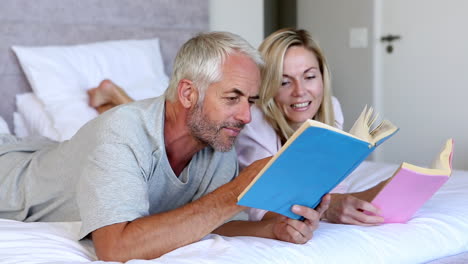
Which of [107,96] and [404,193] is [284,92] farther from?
[107,96]

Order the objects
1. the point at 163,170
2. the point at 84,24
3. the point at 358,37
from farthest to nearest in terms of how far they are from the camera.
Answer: the point at 358,37, the point at 84,24, the point at 163,170

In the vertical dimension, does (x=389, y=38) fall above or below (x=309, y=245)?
above

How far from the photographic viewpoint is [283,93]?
1.98m

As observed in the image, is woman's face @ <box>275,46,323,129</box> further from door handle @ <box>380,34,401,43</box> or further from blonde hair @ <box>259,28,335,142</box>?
door handle @ <box>380,34,401,43</box>

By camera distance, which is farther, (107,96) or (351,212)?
(107,96)

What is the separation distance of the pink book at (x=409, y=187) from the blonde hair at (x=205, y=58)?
0.44 meters

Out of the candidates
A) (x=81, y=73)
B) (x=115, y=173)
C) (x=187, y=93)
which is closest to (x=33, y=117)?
(x=81, y=73)

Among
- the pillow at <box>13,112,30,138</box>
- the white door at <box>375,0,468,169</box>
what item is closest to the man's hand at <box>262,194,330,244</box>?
the pillow at <box>13,112,30,138</box>

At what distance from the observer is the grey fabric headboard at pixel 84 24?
9.32 ft

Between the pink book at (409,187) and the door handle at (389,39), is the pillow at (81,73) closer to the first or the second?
the pink book at (409,187)

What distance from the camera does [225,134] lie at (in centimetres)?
154

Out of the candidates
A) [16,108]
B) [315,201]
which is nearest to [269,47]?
[315,201]

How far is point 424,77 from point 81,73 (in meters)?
2.21

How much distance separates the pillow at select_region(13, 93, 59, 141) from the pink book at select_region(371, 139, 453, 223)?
1.50m
